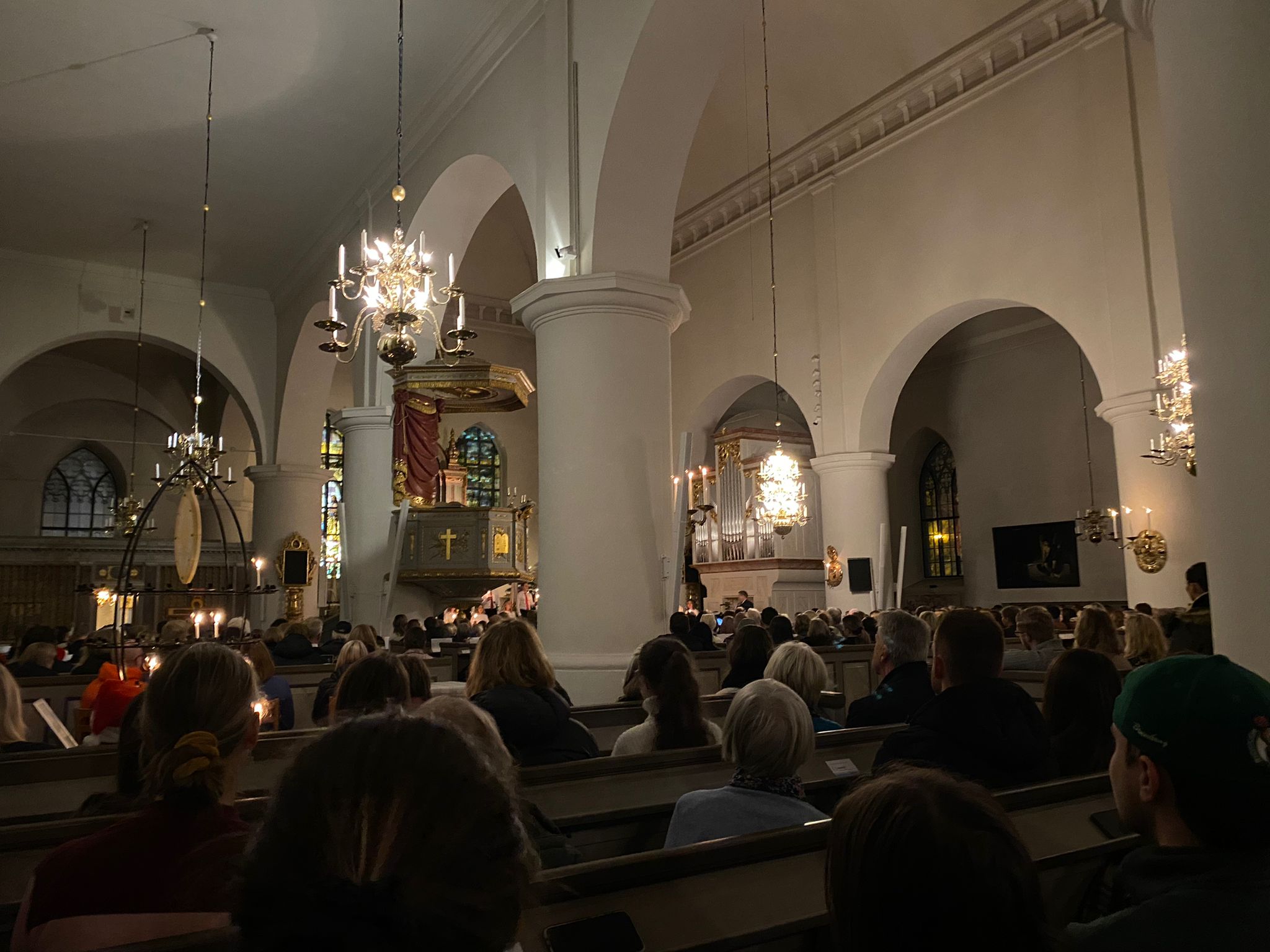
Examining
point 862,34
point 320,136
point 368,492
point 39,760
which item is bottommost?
point 39,760

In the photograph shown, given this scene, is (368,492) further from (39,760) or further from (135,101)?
(39,760)

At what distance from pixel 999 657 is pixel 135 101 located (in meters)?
11.1

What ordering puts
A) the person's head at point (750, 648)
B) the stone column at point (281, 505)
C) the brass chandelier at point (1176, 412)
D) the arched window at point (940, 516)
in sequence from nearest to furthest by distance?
the person's head at point (750, 648)
the brass chandelier at point (1176, 412)
the stone column at point (281, 505)
the arched window at point (940, 516)

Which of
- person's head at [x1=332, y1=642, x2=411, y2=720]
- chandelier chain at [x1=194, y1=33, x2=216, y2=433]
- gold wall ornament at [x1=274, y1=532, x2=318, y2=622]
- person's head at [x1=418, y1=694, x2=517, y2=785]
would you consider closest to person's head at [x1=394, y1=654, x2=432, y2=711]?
person's head at [x1=332, y1=642, x2=411, y2=720]

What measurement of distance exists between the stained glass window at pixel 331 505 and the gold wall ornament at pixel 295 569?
401cm

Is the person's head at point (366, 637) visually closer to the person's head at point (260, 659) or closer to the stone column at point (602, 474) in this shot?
the person's head at point (260, 659)

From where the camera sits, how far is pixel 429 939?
85 cm

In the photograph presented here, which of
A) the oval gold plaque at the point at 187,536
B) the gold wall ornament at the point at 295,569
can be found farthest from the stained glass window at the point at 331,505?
the oval gold plaque at the point at 187,536

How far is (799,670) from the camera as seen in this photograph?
414cm

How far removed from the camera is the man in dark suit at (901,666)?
13.1ft

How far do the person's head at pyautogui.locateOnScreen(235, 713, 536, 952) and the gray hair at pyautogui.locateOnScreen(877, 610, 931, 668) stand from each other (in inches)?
128

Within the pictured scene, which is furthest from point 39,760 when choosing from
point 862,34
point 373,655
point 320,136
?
point 862,34

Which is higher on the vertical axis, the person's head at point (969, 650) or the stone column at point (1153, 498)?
the stone column at point (1153, 498)

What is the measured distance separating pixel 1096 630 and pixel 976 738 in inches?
134
